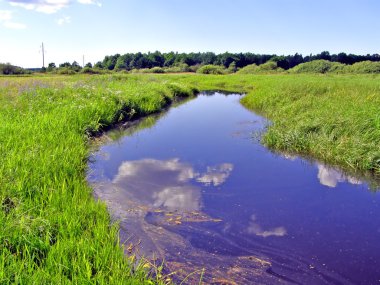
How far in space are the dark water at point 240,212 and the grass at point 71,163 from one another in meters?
0.57

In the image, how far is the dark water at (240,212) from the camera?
14.9 feet

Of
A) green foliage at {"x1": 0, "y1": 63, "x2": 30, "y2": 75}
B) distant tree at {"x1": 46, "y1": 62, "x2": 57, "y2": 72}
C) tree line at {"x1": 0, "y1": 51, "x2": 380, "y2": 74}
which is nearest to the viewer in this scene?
green foliage at {"x1": 0, "y1": 63, "x2": 30, "y2": 75}

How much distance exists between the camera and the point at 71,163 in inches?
269

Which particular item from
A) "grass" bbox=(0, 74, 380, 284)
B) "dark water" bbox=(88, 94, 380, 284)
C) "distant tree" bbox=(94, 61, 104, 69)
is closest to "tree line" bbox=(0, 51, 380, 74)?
"distant tree" bbox=(94, 61, 104, 69)

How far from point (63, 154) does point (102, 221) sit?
8.41ft

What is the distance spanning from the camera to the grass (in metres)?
3.61

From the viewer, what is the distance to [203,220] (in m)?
5.74

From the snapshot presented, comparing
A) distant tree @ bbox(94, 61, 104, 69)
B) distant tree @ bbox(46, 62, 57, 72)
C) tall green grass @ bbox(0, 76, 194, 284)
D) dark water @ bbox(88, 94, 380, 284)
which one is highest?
distant tree @ bbox(94, 61, 104, 69)

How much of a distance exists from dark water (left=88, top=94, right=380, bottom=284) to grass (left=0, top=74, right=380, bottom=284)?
1.88 ft

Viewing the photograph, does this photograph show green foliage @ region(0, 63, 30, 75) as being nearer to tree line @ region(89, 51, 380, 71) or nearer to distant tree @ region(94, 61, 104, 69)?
tree line @ region(89, 51, 380, 71)

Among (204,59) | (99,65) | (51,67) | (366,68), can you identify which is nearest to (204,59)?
(204,59)

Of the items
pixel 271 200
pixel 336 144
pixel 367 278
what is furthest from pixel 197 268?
pixel 336 144

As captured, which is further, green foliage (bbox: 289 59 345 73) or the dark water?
green foliage (bbox: 289 59 345 73)

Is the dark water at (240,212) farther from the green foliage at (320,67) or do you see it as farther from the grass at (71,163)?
the green foliage at (320,67)
